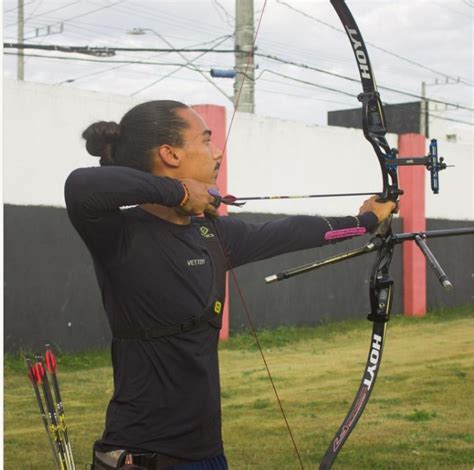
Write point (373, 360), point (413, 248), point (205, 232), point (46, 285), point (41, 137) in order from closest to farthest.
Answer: point (205, 232), point (373, 360), point (41, 137), point (46, 285), point (413, 248)

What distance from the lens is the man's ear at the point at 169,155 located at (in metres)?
2.09

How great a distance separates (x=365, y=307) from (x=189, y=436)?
11.1m

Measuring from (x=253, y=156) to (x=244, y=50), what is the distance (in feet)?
9.05

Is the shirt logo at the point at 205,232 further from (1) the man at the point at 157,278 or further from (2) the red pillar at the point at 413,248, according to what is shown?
(2) the red pillar at the point at 413,248

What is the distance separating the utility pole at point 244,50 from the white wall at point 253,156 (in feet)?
2.09

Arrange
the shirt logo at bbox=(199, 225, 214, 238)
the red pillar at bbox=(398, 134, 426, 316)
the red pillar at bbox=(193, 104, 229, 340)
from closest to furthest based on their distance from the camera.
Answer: the shirt logo at bbox=(199, 225, 214, 238)
the red pillar at bbox=(193, 104, 229, 340)
the red pillar at bbox=(398, 134, 426, 316)

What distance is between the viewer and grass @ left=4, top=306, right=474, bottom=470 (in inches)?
207

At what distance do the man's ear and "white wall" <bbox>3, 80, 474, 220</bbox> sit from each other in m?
5.42

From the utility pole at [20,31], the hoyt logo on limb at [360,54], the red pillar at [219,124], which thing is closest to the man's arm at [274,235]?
the hoyt logo on limb at [360,54]

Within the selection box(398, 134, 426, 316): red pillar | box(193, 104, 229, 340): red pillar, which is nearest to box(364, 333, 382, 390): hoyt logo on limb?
box(193, 104, 229, 340): red pillar

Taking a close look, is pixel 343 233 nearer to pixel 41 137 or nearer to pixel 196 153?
pixel 196 153

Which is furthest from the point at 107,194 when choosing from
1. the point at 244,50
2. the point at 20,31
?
the point at 20,31

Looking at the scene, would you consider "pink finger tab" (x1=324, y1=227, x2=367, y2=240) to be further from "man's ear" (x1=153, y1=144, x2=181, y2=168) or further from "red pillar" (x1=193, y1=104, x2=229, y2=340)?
"red pillar" (x1=193, y1=104, x2=229, y2=340)

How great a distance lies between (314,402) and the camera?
23.6ft
